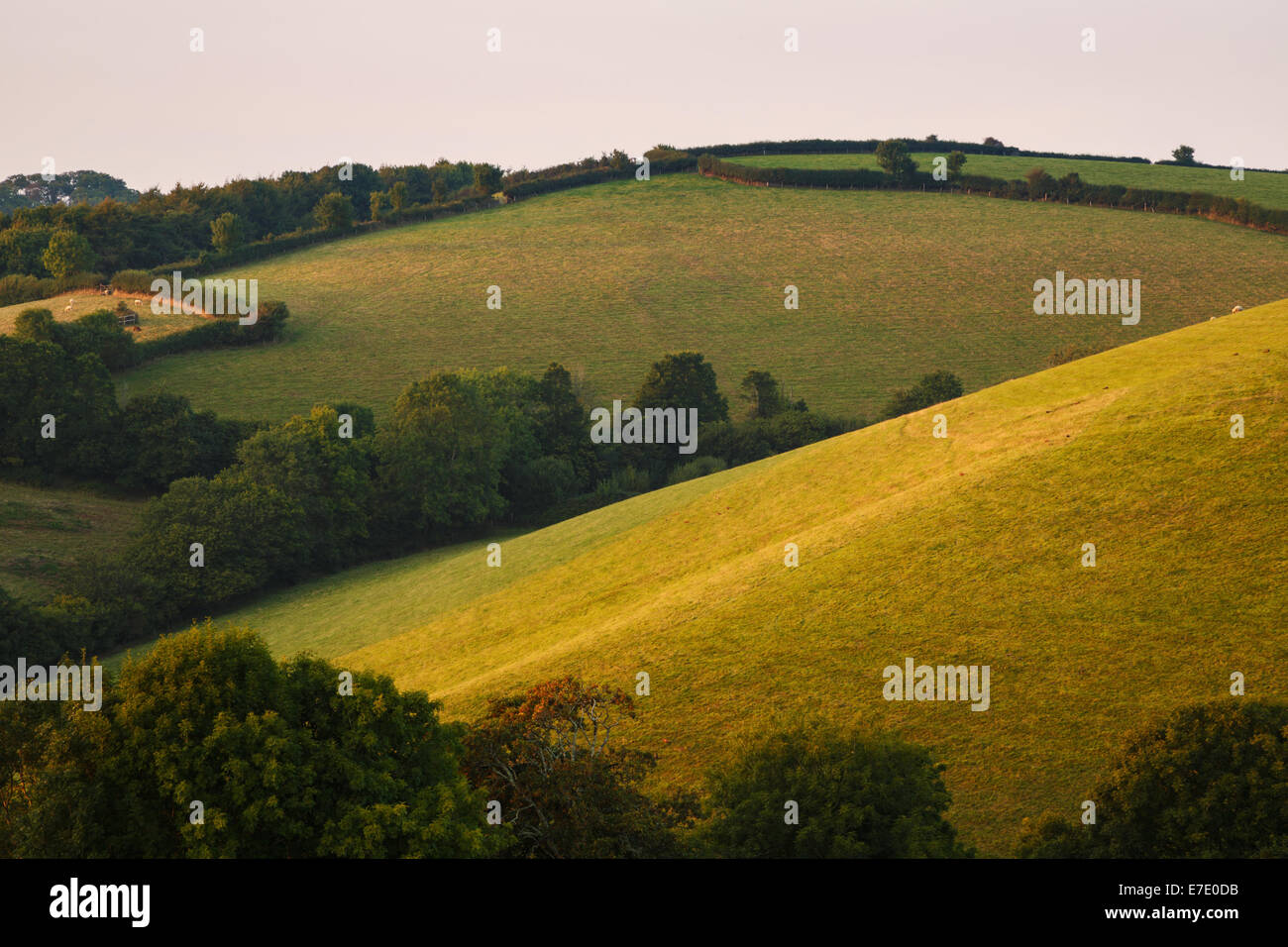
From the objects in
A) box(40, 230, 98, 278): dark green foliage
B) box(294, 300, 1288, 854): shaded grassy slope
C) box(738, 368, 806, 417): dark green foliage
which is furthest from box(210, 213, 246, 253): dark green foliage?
box(294, 300, 1288, 854): shaded grassy slope

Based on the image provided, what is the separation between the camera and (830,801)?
2227 cm

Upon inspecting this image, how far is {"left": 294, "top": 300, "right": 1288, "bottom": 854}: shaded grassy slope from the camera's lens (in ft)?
107

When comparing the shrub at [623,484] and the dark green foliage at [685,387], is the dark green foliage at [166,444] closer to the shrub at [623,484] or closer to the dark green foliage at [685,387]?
the shrub at [623,484]

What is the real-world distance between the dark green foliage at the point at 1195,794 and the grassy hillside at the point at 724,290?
7426cm

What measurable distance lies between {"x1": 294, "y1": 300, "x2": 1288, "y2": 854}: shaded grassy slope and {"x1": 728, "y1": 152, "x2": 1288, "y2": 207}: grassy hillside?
89.4m

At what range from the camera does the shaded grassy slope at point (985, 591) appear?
32750 millimetres

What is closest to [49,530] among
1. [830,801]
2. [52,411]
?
[52,411]

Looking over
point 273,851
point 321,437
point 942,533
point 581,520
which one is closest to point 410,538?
point 321,437

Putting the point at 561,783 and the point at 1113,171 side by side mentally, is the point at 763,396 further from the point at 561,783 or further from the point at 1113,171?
the point at 561,783

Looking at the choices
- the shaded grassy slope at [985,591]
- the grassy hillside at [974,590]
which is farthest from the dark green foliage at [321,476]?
the shaded grassy slope at [985,591]

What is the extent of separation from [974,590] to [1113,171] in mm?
124192

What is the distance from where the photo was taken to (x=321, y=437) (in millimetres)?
82062

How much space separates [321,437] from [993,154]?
111 meters

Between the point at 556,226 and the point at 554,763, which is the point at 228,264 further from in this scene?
the point at 554,763
